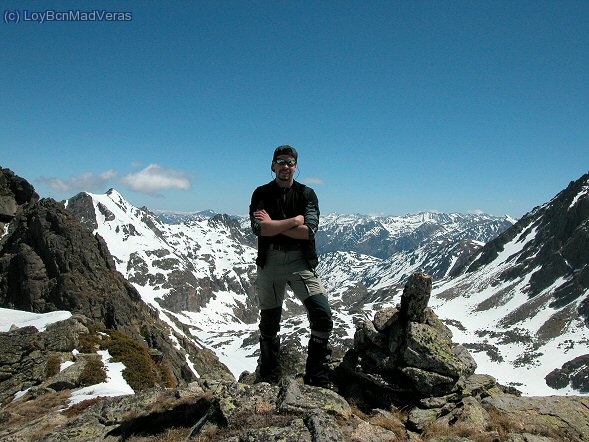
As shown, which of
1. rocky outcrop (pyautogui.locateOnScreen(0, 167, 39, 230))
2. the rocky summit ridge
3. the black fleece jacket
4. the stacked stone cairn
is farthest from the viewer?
rocky outcrop (pyautogui.locateOnScreen(0, 167, 39, 230))

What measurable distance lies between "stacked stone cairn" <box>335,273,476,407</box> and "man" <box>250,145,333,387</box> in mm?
3358

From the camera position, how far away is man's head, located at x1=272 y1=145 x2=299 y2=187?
10352 millimetres

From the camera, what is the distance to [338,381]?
14.2 meters

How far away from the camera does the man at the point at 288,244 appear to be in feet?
33.9

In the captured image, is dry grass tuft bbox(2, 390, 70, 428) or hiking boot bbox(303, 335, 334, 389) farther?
dry grass tuft bbox(2, 390, 70, 428)

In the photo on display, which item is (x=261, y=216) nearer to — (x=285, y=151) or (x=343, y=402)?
(x=285, y=151)

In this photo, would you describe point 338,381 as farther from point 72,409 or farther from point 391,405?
point 72,409

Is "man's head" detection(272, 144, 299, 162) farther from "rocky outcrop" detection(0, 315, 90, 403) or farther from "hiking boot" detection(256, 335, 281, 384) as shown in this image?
"rocky outcrop" detection(0, 315, 90, 403)

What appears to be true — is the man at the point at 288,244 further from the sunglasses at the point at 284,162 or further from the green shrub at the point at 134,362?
the green shrub at the point at 134,362

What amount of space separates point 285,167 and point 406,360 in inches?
307

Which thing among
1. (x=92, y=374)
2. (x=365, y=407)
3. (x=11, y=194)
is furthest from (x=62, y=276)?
(x=365, y=407)

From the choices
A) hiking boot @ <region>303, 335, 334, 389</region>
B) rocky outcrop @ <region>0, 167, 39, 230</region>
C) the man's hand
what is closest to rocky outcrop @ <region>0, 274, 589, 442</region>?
hiking boot @ <region>303, 335, 334, 389</region>

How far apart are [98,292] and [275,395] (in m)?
65.5

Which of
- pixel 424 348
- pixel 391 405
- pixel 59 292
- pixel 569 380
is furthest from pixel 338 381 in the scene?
pixel 569 380
